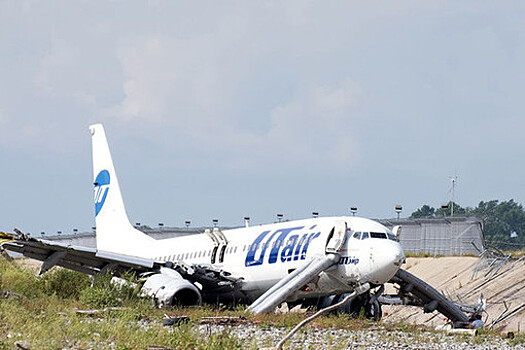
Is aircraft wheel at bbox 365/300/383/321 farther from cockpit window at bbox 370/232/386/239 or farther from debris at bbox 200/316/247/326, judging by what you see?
debris at bbox 200/316/247/326

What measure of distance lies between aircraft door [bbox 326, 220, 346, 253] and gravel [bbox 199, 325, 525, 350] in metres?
4.96

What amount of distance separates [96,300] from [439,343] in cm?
1116

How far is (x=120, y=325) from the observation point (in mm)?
16328

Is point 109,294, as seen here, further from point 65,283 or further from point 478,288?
point 478,288

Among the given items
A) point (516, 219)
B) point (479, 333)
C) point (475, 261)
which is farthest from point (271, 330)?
point (516, 219)

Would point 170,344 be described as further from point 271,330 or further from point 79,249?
point 79,249

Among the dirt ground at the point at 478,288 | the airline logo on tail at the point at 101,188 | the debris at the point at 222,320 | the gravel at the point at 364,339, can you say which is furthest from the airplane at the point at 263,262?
the airline logo on tail at the point at 101,188

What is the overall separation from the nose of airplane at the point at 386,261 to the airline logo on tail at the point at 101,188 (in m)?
18.6

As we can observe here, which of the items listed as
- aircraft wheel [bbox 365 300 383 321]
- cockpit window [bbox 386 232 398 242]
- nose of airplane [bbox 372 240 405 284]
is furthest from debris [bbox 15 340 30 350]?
aircraft wheel [bbox 365 300 383 321]

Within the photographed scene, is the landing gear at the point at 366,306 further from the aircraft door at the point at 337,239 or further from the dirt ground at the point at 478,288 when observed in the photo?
the dirt ground at the point at 478,288

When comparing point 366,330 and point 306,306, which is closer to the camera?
point 366,330

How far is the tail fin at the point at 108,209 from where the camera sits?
3822 cm

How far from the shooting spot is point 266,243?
28797 millimetres

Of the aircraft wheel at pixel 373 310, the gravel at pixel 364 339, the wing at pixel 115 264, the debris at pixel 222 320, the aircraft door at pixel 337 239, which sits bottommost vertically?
the gravel at pixel 364 339
